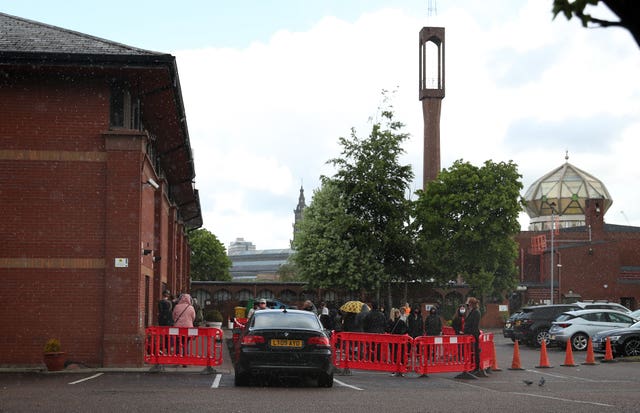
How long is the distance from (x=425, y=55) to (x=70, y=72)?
70636 mm

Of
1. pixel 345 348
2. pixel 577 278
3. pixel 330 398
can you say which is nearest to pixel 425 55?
pixel 577 278

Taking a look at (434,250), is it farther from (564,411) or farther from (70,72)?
(564,411)

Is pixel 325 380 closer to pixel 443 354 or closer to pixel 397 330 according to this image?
pixel 443 354

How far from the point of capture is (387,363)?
69.7 ft

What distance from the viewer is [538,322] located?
122ft

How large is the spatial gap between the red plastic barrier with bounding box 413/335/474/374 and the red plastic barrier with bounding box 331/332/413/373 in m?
0.28

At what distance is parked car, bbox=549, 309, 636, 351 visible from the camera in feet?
109

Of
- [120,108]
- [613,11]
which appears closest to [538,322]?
[120,108]

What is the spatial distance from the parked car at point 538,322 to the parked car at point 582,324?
9.29 feet

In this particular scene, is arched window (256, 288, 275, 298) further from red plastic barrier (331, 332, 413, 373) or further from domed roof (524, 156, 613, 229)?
domed roof (524, 156, 613, 229)

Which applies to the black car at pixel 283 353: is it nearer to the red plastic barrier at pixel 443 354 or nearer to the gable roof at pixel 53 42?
the red plastic barrier at pixel 443 354

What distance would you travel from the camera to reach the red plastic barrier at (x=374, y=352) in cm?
2097

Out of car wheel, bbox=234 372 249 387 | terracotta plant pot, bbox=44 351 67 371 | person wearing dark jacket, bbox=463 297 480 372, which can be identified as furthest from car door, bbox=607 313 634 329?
terracotta plant pot, bbox=44 351 67 371

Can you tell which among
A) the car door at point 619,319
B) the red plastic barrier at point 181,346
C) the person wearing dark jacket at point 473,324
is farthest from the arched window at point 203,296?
the person wearing dark jacket at point 473,324
